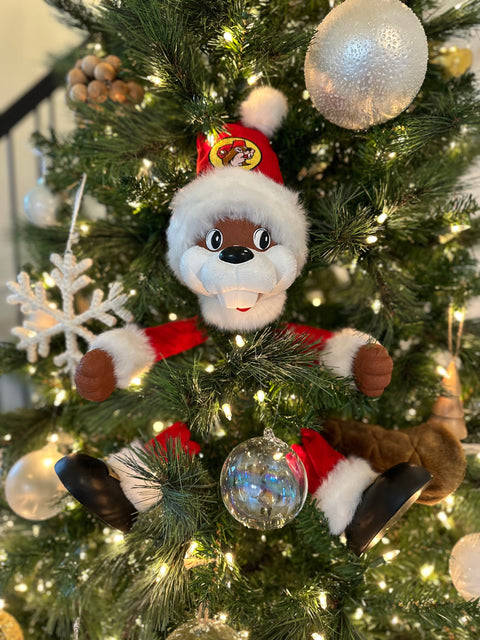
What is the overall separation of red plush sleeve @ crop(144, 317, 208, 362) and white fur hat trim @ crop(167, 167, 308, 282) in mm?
101

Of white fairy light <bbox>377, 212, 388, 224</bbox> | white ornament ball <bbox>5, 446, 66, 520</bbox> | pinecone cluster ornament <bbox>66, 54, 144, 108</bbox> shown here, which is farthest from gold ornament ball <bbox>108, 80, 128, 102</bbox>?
white ornament ball <bbox>5, 446, 66, 520</bbox>

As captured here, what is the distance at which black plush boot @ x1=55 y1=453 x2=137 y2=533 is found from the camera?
56 centimetres

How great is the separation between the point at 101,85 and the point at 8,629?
0.87 m

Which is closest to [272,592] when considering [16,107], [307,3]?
[307,3]

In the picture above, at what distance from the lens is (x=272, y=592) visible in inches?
26.2

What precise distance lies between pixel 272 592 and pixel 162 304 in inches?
18.2

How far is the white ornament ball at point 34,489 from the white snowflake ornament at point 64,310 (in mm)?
151

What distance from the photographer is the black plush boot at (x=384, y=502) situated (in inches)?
20.4

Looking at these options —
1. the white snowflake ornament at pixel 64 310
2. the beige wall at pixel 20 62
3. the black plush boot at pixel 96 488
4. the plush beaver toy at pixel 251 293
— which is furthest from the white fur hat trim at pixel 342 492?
the beige wall at pixel 20 62

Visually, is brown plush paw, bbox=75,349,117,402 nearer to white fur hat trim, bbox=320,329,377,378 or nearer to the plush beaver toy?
the plush beaver toy

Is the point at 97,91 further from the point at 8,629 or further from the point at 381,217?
the point at 8,629

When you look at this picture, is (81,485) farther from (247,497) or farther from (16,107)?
(16,107)

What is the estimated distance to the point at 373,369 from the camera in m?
0.58

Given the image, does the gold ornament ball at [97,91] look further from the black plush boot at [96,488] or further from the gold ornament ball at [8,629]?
the gold ornament ball at [8,629]
